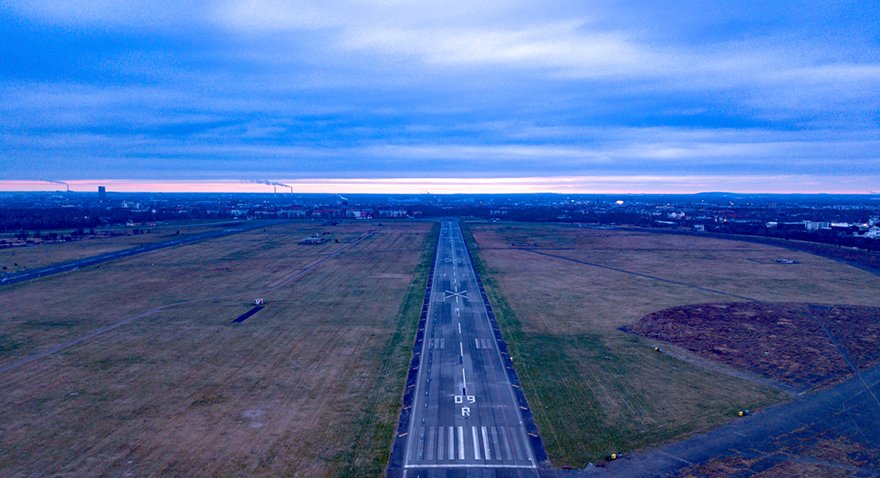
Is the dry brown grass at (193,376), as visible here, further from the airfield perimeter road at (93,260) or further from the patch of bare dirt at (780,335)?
the patch of bare dirt at (780,335)

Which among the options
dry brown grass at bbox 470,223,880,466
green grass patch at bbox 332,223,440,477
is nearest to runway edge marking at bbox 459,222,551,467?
dry brown grass at bbox 470,223,880,466

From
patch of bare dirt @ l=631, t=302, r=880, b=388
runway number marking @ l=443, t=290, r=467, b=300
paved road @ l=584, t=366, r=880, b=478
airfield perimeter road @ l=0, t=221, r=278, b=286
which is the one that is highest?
airfield perimeter road @ l=0, t=221, r=278, b=286

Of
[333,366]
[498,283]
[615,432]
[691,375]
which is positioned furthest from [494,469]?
[498,283]

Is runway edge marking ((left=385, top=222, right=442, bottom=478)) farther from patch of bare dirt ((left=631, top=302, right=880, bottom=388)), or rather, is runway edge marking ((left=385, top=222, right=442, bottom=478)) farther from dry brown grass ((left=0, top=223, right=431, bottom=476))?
patch of bare dirt ((left=631, top=302, right=880, bottom=388))

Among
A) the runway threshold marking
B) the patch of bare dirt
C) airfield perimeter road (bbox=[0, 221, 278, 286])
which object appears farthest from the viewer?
airfield perimeter road (bbox=[0, 221, 278, 286])

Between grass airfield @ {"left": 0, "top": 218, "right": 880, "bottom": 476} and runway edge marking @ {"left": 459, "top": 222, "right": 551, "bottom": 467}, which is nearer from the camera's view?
runway edge marking @ {"left": 459, "top": 222, "right": 551, "bottom": 467}

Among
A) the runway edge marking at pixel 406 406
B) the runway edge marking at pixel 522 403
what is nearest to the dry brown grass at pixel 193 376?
the runway edge marking at pixel 406 406
